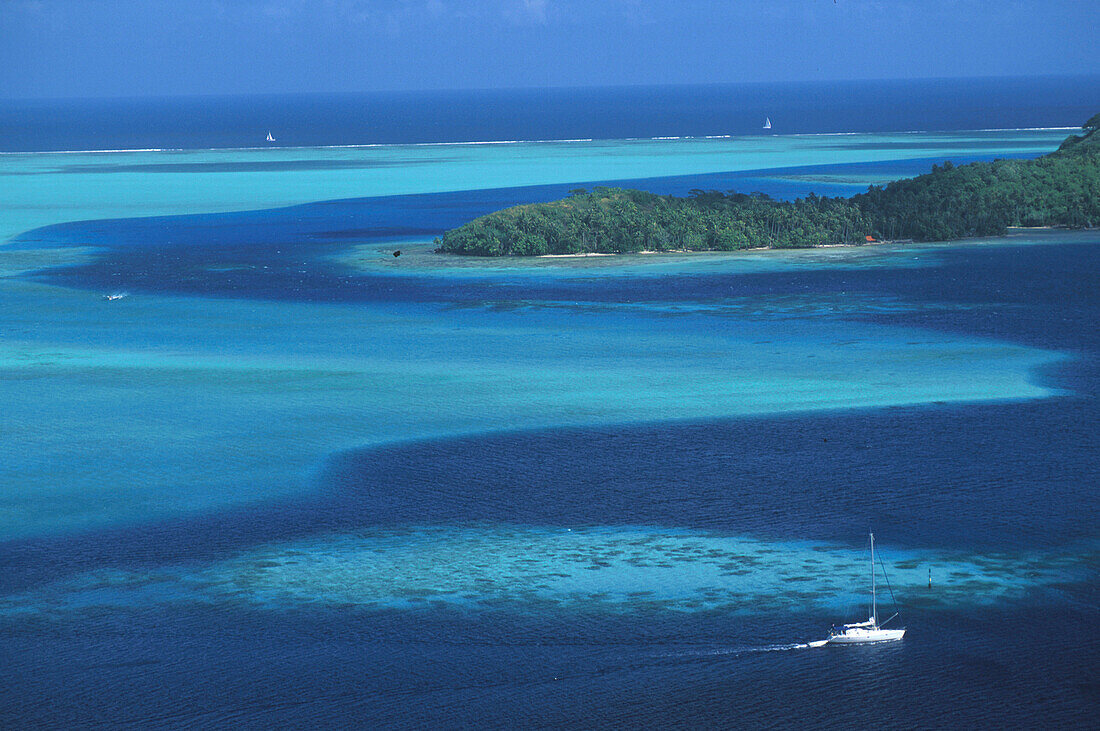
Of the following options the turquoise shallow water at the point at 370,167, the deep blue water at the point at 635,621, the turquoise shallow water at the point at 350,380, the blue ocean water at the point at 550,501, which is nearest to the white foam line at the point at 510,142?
the turquoise shallow water at the point at 370,167

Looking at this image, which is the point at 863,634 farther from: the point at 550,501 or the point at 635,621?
the point at 550,501

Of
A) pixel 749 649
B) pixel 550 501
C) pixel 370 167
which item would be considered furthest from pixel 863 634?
pixel 370 167

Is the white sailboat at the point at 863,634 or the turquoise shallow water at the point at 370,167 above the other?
the turquoise shallow water at the point at 370,167

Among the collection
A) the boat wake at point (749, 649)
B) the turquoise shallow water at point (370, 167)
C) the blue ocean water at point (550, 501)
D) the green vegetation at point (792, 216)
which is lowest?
the boat wake at point (749, 649)

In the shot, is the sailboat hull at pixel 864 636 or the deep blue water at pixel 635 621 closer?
the deep blue water at pixel 635 621

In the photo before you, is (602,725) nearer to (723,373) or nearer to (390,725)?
(390,725)

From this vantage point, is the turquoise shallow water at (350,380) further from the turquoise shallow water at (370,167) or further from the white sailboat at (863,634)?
the turquoise shallow water at (370,167)

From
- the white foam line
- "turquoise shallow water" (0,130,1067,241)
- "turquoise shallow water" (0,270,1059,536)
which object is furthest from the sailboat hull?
the white foam line
